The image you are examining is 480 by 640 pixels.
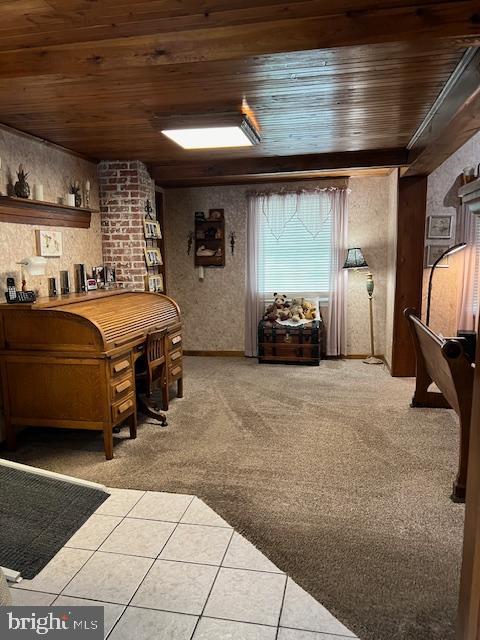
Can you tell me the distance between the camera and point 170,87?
8.82ft

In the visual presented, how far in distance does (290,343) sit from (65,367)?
3.18 metres

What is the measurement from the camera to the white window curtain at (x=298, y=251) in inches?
225

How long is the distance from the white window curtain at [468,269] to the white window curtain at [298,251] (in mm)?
1407

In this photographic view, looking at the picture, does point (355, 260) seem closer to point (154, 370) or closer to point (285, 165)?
point (285, 165)

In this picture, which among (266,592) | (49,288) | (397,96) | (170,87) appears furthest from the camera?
(49,288)

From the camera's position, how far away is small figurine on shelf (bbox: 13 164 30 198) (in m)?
3.32

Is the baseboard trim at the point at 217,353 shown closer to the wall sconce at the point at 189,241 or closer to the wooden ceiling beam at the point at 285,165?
the wall sconce at the point at 189,241

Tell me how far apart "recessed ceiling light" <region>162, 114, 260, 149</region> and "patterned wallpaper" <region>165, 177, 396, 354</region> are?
90.3 inches

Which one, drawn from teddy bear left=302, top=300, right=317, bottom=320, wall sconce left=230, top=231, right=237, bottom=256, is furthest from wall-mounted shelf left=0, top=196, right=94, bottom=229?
teddy bear left=302, top=300, right=317, bottom=320

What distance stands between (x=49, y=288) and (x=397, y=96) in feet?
9.83

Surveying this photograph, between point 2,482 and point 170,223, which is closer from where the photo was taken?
point 2,482

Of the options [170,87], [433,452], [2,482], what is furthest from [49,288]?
[433,452]

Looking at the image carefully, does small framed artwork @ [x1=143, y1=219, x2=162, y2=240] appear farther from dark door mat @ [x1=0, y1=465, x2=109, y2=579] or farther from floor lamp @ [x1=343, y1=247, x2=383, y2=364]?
dark door mat @ [x1=0, y1=465, x2=109, y2=579]

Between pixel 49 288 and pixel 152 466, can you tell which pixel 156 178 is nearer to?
pixel 49 288
